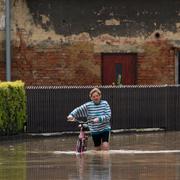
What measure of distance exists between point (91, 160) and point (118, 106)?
8200 mm

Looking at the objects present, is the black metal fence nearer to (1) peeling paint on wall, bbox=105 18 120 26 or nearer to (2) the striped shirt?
(1) peeling paint on wall, bbox=105 18 120 26

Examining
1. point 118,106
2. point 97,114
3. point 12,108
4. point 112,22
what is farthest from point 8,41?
point 97,114

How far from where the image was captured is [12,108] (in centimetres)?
2164

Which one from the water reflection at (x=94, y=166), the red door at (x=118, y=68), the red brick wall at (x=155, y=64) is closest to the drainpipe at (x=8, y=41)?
the red door at (x=118, y=68)

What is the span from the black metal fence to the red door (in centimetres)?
387

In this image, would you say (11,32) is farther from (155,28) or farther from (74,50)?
(155,28)

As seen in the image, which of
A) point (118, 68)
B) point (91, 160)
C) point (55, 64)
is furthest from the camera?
point (118, 68)

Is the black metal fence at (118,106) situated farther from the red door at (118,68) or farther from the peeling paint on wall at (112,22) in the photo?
the peeling paint on wall at (112,22)

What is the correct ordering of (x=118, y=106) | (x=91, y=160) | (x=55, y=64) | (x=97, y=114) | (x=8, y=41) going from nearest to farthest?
1. (x=91, y=160)
2. (x=97, y=114)
3. (x=118, y=106)
4. (x=8, y=41)
5. (x=55, y=64)

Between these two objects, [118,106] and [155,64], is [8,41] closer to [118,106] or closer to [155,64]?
[155,64]

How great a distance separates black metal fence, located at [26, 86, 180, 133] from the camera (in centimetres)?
2283

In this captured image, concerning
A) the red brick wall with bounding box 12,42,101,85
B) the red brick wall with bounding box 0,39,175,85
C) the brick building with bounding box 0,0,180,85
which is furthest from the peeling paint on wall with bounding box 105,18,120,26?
the red brick wall with bounding box 12,42,101,85

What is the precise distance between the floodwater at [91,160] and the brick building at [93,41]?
6158 mm

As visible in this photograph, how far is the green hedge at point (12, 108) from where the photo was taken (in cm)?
2139
